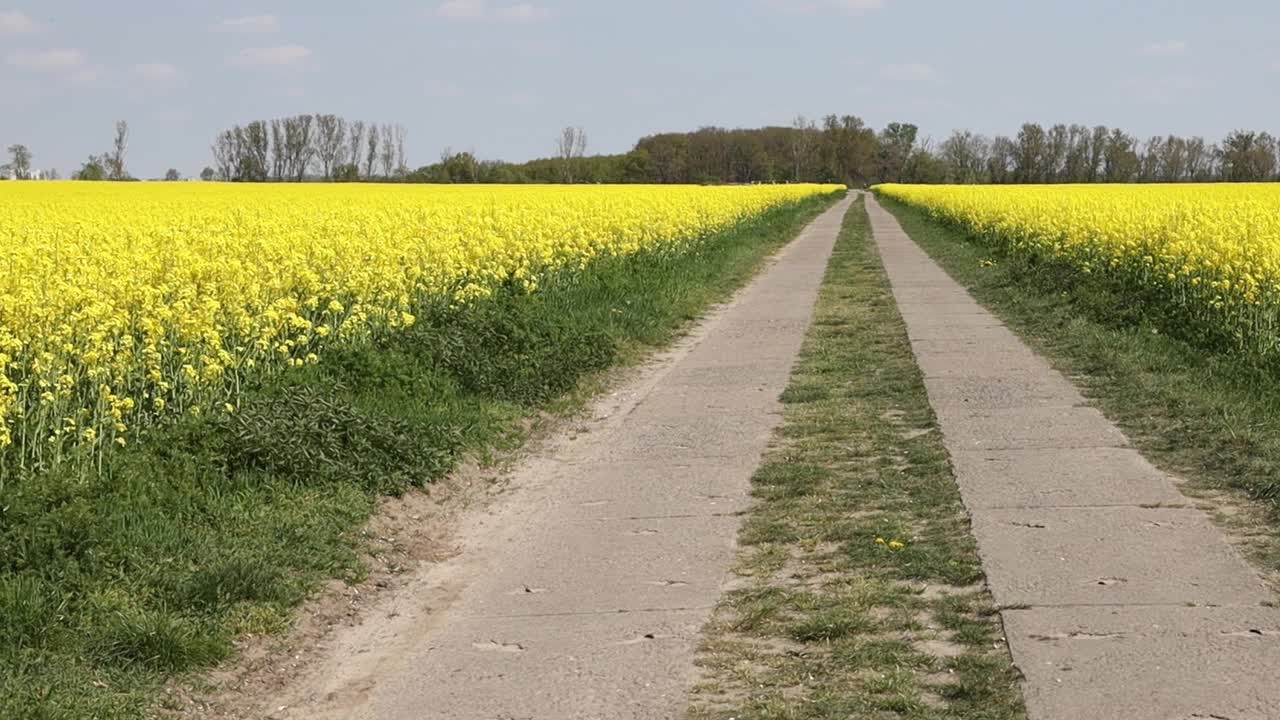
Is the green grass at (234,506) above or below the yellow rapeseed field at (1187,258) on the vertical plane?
below

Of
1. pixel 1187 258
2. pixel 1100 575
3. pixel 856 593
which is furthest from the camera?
pixel 1187 258

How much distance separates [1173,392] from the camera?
33.4 feet

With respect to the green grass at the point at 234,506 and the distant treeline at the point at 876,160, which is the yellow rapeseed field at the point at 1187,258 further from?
the distant treeline at the point at 876,160

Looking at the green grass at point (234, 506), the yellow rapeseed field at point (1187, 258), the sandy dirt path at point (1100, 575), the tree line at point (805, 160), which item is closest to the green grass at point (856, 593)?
the sandy dirt path at point (1100, 575)

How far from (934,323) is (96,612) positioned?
1161 centimetres

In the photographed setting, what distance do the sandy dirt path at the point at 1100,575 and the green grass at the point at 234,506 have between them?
2815 mm

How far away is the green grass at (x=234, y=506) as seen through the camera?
5.11 m

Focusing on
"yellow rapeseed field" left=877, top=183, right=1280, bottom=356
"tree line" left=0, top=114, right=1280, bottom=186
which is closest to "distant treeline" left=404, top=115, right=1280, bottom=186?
"tree line" left=0, top=114, right=1280, bottom=186

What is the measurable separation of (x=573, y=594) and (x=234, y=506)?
189cm

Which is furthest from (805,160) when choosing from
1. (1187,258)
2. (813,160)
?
(1187,258)

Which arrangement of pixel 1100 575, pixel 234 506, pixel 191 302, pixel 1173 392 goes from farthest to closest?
1. pixel 1173 392
2. pixel 191 302
3. pixel 234 506
4. pixel 1100 575

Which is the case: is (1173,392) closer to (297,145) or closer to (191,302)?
(191,302)

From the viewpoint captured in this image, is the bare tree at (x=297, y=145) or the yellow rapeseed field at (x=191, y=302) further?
the bare tree at (x=297, y=145)

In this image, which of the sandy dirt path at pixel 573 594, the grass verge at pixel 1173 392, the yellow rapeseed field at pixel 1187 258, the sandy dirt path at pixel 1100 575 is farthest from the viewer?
the yellow rapeseed field at pixel 1187 258
